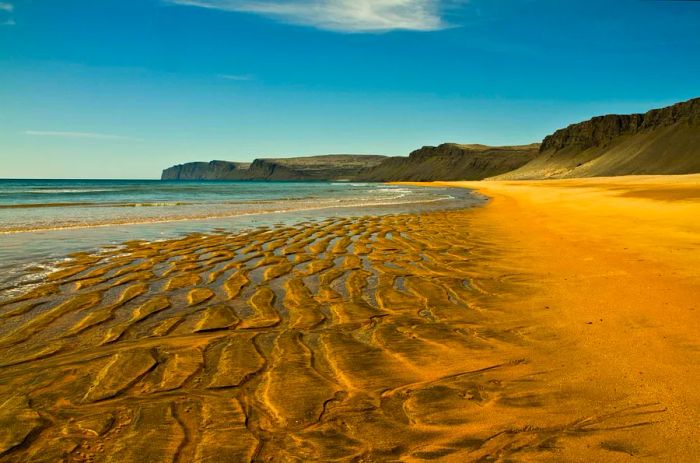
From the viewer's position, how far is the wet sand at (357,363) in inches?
107

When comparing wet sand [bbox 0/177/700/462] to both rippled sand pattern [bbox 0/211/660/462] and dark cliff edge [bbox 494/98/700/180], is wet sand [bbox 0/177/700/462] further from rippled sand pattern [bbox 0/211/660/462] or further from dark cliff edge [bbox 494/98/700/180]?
dark cliff edge [bbox 494/98/700/180]

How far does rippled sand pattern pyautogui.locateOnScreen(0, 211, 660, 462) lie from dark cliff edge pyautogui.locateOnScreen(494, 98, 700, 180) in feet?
371

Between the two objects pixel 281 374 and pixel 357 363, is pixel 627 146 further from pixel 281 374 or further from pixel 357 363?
pixel 281 374

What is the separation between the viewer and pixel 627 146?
128m

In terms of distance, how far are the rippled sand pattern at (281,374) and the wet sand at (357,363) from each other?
16 millimetres

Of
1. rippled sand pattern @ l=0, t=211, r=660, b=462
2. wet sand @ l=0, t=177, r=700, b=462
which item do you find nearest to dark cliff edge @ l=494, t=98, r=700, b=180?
wet sand @ l=0, t=177, r=700, b=462

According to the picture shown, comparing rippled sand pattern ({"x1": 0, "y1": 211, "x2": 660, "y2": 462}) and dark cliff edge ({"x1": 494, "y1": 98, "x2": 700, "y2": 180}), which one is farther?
dark cliff edge ({"x1": 494, "y1": 98, "x2": 700, "y2": 180})

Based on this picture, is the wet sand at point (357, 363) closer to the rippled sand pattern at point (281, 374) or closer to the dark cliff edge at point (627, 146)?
the rippled sand pattern at point (281, 374)

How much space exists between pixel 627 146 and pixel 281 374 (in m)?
149

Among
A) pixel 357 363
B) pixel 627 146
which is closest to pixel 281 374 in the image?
pixel 357 363

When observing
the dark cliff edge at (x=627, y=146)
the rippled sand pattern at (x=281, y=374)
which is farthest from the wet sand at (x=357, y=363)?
the dark cliff edge at (x=627, y=146)

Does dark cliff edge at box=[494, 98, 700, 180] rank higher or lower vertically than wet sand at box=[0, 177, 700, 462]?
higher

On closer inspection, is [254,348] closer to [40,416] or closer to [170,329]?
[170,329]

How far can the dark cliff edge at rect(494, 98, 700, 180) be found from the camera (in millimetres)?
107625
